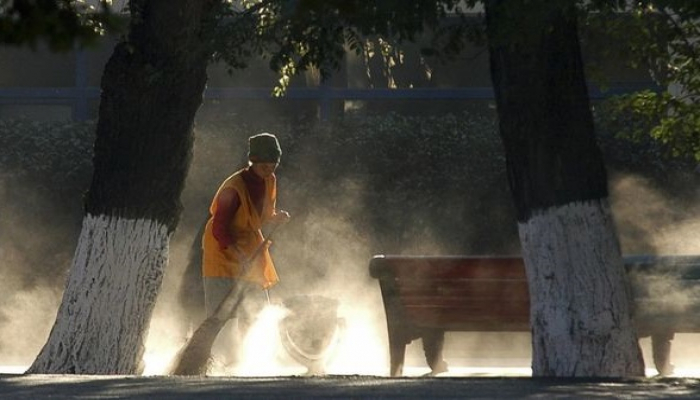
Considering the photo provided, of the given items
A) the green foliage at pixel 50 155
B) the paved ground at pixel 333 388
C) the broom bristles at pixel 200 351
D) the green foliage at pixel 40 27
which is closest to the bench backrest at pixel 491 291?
the broom bristles at pixel 200 351

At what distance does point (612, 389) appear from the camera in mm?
10312

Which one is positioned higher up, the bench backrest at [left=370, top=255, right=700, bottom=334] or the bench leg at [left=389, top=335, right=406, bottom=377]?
the bench backrest at [left=370, top=255, right=700, bottom=334]

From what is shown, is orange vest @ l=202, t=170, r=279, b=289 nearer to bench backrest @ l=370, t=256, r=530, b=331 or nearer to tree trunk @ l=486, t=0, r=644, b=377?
bench backrest @ l=370, t=256, r=530, b=331

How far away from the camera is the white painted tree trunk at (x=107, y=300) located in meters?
13.0

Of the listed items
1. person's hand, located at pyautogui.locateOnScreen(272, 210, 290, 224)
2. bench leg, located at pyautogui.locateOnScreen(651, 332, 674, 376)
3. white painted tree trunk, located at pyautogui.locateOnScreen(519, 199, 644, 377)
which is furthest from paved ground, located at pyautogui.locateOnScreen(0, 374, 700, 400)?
bench leg, located at pyautogui.locateOnScreen(651, 332, 674, 376)

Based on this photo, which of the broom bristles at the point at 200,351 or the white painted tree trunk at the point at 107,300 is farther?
the broom bristles at the point at 200,351

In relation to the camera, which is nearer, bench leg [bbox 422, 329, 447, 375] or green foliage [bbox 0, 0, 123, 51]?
green foliage [bbox 0, 0, 123, 51]

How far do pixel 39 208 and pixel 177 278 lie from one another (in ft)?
9.39

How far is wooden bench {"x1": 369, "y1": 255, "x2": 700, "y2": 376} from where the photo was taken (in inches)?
532

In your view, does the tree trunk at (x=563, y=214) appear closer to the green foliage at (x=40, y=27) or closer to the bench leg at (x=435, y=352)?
the bench leg at (x=435, y=352)

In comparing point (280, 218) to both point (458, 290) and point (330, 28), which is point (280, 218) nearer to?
point (458, 290)

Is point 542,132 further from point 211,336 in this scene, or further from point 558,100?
point 211,336

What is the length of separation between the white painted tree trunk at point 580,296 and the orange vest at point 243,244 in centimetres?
244

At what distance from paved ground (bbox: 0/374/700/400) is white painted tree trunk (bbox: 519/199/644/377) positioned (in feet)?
1.26
